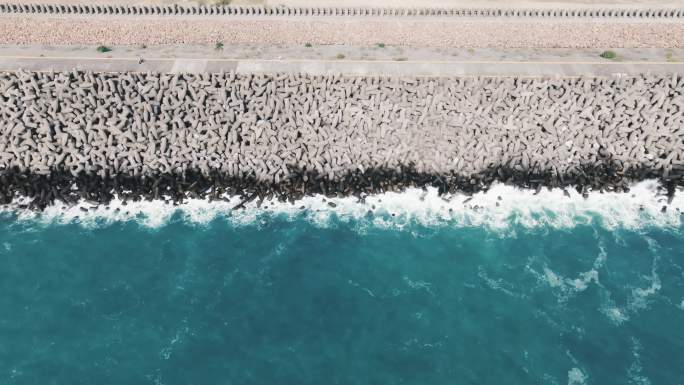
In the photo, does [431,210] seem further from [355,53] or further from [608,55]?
[608,55]

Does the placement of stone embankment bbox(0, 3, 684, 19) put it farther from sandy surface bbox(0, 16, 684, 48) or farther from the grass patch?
the grass patch

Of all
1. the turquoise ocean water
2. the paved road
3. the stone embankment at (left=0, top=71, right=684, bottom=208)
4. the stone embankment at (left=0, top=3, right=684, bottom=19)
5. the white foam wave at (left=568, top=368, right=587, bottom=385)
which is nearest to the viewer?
the white foam wave at (left=568, top=368, right=587, bottom=385)

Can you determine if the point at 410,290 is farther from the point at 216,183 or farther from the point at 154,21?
the point at 154,21

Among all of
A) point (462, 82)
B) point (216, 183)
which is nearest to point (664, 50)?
point (462, 82)

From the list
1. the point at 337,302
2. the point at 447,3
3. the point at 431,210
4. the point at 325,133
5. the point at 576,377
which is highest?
the point at 447,3

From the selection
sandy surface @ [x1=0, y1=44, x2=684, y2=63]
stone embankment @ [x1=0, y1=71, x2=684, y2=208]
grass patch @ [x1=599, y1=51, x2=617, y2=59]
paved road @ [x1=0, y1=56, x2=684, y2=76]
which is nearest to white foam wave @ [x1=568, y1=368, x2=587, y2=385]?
stone embankment @ [x1=0, y1=71, x2=684, y2=208]

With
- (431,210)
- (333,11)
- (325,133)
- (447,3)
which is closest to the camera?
(431,210)

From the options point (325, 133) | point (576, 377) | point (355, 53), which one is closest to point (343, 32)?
point (355, 53)
